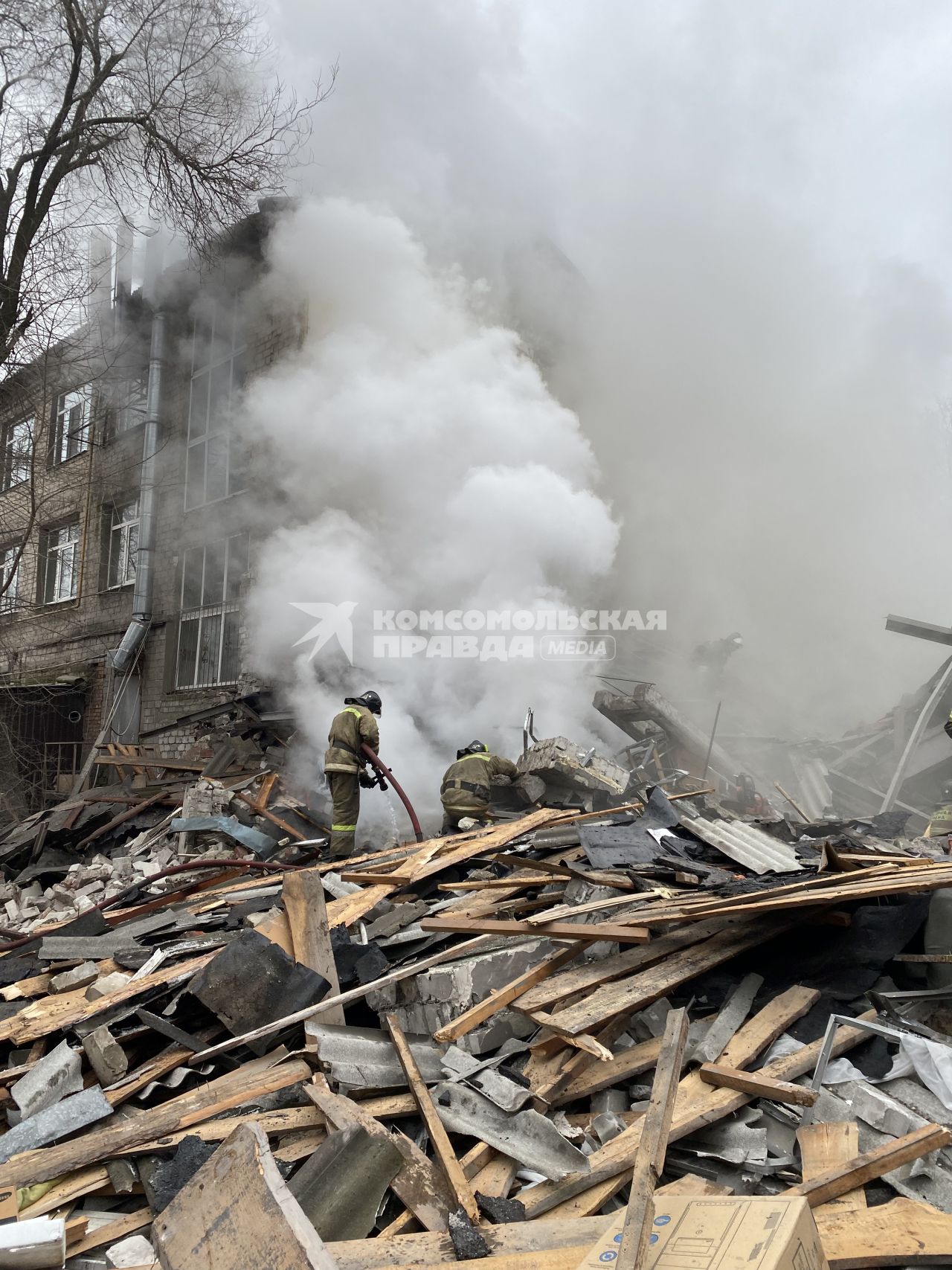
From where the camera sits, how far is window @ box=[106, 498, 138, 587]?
13977 mm

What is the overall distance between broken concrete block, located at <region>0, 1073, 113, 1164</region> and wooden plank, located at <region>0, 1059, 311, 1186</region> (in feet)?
0.15

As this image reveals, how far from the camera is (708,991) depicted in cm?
325

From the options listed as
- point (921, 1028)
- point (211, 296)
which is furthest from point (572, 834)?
point (211, 296)

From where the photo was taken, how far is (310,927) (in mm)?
3607

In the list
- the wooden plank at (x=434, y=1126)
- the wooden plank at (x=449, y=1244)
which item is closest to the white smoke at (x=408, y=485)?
the wooden plank at (x=434, y=1126)

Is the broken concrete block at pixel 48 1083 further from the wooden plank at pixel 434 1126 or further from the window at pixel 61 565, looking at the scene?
the window at pixel 61 565

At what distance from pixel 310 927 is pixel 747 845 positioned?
2.49 m

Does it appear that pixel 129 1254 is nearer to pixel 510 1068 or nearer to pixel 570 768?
pixel 510 1068

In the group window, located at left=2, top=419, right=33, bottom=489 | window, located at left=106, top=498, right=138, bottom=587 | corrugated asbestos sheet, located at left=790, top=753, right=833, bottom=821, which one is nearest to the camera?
corrugated asbestos sheet, located at left=790, top=753, right=833, bottom=821

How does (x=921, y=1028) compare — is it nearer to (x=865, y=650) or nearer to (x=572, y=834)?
(x=572, y=834)

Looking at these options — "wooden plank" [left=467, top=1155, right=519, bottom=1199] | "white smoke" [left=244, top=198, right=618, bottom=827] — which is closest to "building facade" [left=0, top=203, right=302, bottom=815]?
"white smoke" [left=244, top=198, right=618, bottom=827]

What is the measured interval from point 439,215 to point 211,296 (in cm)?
388
